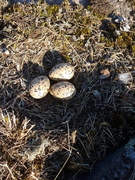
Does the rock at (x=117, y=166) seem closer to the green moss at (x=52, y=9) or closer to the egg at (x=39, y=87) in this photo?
the egg at (x=39, y=87)

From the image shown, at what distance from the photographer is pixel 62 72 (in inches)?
130

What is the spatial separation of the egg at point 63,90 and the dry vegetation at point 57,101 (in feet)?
0.40

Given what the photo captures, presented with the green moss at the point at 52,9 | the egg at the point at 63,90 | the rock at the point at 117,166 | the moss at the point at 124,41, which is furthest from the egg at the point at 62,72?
the rock at the point at 117,166

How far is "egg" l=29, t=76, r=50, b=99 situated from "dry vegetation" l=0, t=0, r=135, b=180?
0.46 feet

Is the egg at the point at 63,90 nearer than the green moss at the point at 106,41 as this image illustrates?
Yes

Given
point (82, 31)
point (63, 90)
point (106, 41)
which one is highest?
point (82, 31)

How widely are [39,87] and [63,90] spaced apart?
0.34 meters

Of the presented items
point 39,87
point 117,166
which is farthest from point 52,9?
point 117,166

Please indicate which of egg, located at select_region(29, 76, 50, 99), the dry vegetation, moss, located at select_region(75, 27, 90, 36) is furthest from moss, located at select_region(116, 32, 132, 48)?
egg, located at select_region(29, 76, 50, 99)

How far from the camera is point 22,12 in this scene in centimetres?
392

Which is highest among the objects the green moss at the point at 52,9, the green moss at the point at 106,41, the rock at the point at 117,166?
the green moss at the point at 52,9

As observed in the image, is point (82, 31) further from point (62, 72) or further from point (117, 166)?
point (117, 166)

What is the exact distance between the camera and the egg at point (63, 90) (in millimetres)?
3202

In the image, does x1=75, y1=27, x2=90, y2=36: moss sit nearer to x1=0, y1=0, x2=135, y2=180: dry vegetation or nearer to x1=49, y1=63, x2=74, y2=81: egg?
x1=0, y1=0, x2=135, y2=180: dry vegetation
